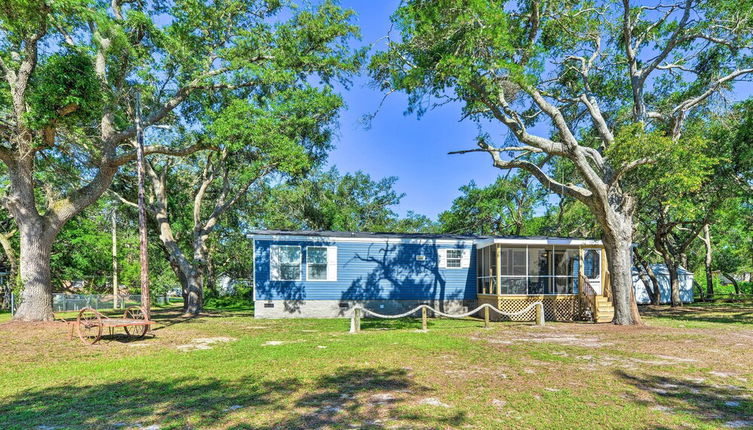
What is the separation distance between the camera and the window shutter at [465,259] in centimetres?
1758

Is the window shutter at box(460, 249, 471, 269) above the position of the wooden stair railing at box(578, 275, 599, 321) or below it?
above

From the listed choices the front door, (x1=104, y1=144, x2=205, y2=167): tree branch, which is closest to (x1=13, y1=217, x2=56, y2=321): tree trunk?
(x1=104, y1=144, x2=205, y2=167): tree branch

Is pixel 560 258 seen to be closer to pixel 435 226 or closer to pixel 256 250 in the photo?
pixel 256 250

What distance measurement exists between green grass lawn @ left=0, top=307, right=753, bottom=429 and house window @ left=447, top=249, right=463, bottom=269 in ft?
A: 22.8

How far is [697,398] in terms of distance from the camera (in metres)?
5.20

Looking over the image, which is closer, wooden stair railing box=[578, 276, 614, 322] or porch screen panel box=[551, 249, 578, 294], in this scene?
wooden stair railing box=[578, 276, 614, 322]

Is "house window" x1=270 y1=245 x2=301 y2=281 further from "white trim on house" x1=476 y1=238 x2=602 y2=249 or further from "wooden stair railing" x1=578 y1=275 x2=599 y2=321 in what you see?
"wooden stair railing" x1=578 y1=275 x2=599 y2=321

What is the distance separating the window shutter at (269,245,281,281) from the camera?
624 inches

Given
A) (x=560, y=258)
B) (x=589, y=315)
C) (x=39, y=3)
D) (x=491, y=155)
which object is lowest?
(x=589, y=315)

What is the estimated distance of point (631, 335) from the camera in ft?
35.1

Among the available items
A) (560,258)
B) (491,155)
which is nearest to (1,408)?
(491,155)

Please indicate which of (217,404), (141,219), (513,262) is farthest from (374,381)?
(513,262)

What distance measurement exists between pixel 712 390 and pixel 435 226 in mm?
37877

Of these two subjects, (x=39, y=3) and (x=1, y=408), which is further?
(x=39, y=3)
